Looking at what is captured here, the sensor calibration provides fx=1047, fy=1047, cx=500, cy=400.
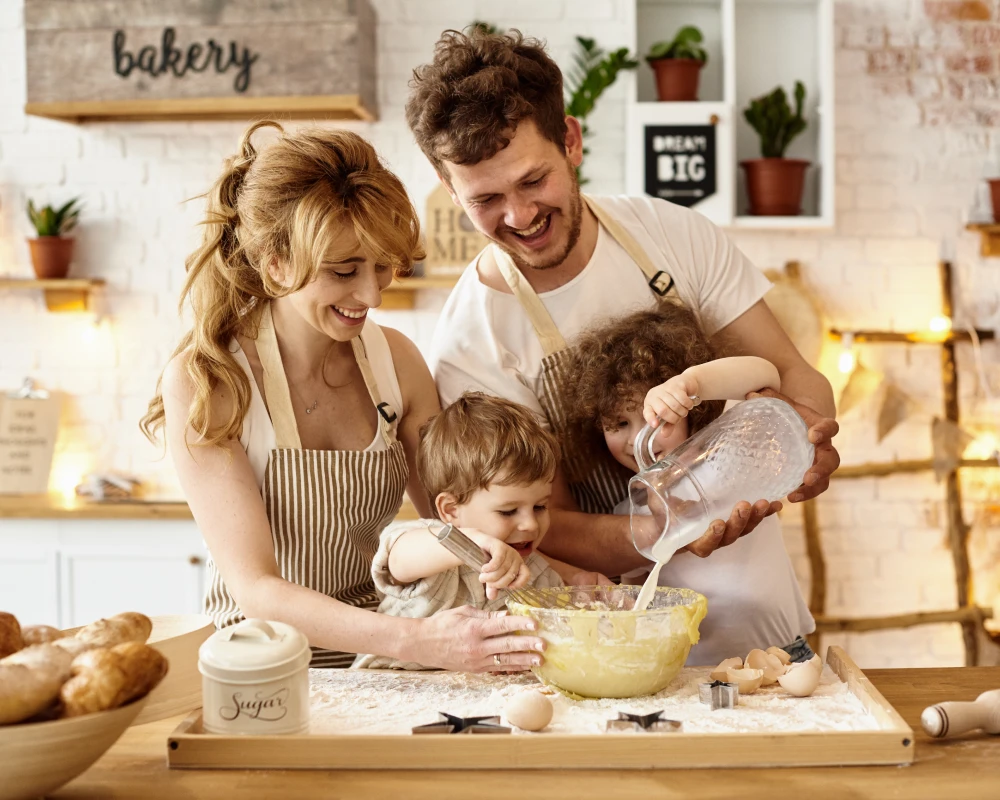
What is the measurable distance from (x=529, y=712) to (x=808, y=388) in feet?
3.41

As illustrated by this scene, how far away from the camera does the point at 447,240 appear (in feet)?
12.7

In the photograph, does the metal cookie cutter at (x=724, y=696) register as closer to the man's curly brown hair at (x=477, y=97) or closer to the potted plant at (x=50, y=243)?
the man's curly brown hair at (x=477, y=97)

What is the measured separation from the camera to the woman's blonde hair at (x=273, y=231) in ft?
5.45

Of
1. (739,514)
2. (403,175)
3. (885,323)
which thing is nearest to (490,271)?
(739,514)

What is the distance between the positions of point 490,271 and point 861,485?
91.7 inches

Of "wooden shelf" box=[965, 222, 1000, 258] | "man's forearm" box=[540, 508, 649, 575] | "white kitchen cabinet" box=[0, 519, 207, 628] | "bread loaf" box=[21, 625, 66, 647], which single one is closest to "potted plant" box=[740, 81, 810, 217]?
"wooden shelf" box=[965, 222, 1000, 258]

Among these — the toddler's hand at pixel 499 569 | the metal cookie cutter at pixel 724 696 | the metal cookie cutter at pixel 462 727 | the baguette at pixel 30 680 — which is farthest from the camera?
the toddler's hand at pixel 499 569

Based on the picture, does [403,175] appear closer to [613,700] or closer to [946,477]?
[946,477]

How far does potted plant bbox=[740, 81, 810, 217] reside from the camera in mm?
3666

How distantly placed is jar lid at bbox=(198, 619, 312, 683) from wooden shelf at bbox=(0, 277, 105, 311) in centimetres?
301

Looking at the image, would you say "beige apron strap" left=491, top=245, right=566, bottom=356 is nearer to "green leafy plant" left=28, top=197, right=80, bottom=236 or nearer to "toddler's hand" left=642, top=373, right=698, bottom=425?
"toddler's hand" left=642, top=373, right=698, bottom=425

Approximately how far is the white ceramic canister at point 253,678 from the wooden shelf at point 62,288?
301cm

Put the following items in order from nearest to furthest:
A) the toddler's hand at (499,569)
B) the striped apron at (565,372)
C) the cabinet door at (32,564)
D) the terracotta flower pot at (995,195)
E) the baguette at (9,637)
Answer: the baguette at (9,637)
the toddler's hand at (499,569)
the striped apron at (565,372)
the cabinet door at (32,564)
the terracotta flower pot at (995,195)

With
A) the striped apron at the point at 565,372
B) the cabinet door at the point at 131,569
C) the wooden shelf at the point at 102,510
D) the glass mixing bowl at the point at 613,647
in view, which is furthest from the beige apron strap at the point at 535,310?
the cabinet door at the point at 131,569
